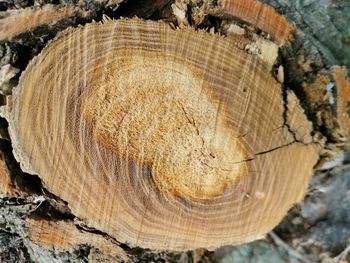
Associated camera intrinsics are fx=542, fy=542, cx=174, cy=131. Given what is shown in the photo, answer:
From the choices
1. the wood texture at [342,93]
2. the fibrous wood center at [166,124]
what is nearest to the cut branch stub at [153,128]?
the fibrous wood center at [166,124]

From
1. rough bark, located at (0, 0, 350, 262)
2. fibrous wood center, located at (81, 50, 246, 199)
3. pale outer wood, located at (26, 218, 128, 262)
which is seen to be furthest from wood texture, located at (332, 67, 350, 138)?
pale outer wood, located at (26, 218, 128, 262)

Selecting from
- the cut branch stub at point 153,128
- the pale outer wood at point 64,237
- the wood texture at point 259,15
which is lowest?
the pale outer wood at point 64,237

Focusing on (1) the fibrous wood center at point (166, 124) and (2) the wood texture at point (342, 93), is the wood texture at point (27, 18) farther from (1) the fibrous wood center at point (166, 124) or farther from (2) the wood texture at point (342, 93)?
(2) the wood texture at point (342, 93)

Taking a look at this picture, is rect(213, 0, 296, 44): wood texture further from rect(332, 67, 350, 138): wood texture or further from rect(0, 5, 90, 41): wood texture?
rect(0, 5, 90, 41): wood texture

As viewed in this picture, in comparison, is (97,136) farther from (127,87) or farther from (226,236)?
(226,236)

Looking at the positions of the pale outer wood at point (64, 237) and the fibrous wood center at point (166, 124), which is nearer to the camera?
the fibrous wood center at point (166, 124)

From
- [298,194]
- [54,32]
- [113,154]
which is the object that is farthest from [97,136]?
[298,194]
